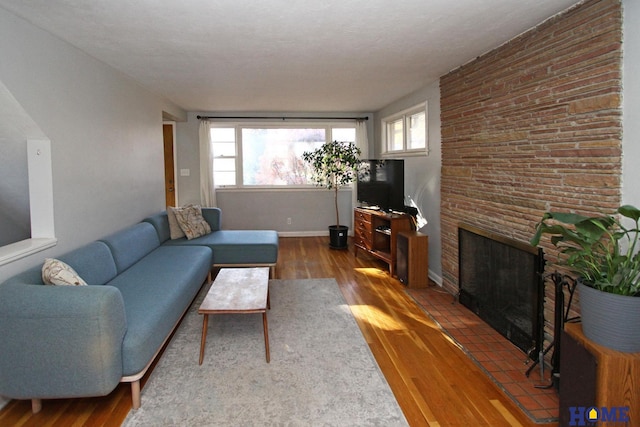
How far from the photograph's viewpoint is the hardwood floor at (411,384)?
2.23 m

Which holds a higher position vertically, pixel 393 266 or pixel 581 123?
pixel 581 123

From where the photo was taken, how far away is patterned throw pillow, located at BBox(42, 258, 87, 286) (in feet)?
7.95

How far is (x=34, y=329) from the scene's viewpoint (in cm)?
212

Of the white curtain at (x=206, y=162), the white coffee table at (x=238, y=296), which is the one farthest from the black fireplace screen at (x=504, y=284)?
the white curtain at (x=206, y=162)

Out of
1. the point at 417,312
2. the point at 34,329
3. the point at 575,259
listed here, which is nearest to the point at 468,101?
the point at 417,312

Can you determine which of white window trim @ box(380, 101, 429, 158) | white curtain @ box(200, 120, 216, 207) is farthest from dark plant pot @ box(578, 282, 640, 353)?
white curtain @ box(200, 120, 216, 207)

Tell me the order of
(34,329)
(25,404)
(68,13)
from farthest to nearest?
(68,13) → (25,404) → (34,329)

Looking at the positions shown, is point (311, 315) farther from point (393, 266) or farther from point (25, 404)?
point (25, 404)

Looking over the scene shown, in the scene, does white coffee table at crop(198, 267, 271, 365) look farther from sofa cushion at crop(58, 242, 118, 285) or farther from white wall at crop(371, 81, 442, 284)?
white wall at crop(371, 81, 442, 284)

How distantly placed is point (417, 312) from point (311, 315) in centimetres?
99

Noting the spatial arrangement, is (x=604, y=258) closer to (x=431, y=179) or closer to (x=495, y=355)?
(x=495, y=355)

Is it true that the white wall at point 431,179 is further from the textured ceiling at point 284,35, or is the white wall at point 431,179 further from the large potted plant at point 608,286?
the large potted plant at point 608,286

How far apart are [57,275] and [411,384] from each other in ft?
7.33

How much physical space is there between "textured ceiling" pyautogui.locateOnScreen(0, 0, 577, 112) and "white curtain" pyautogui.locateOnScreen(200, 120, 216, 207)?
2437 millimetres
